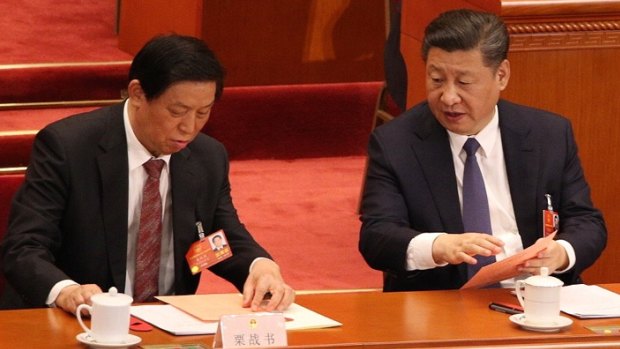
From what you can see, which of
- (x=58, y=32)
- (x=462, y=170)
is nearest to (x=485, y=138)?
(x=462, y=170)

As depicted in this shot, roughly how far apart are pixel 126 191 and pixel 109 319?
2.28 ft

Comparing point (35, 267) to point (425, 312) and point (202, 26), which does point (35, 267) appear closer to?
point (425, 312)

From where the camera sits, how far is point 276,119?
567 cm

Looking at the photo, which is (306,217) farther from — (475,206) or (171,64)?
(171,64)

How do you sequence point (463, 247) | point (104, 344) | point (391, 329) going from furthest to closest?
point (463, 247)
point (391, 329)
point (104, 344)

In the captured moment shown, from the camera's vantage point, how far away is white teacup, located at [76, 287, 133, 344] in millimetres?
2463

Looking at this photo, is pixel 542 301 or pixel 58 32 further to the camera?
pixel 58 32

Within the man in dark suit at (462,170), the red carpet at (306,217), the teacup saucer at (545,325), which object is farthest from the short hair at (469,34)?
the red carpet at (306,217)

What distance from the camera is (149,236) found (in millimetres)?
3143

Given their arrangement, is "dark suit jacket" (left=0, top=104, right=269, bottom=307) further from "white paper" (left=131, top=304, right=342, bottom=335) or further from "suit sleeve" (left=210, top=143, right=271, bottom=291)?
"white paper" (left=131, top=304, right=342, bottom=335)

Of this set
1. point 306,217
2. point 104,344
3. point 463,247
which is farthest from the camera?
point 306,217

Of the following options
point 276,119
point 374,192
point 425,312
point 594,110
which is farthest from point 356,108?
point 425,312

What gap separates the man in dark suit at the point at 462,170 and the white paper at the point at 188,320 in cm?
→ 50

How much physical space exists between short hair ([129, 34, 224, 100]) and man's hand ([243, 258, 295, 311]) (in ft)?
1.58
